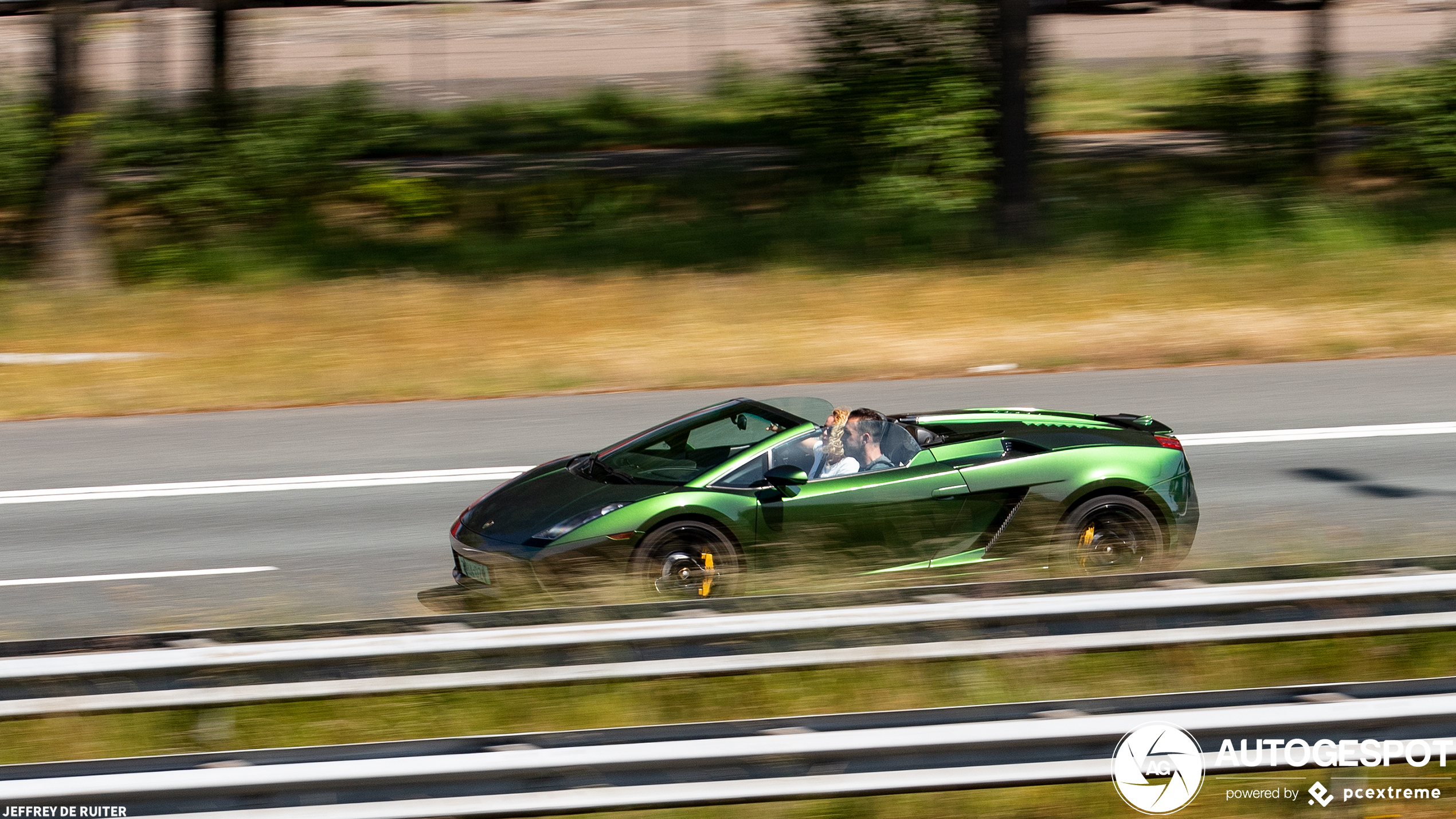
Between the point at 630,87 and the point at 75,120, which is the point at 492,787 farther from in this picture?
the point at 630,87

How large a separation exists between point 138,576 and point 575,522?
3325 millimetres

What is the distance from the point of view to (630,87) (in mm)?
26297

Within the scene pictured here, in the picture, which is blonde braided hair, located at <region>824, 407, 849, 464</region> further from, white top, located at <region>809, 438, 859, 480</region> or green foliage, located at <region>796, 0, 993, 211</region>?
green foliage, located at <region>796, 0, 993, 211</region>

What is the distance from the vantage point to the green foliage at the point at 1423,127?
781 inches

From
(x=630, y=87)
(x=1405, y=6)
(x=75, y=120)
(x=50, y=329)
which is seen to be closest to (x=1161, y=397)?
(x=50, y=329)

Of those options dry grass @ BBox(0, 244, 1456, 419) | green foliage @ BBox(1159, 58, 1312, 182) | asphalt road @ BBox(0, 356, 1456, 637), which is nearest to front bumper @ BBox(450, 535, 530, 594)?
asphalt road @ BBox(0, 356, 1456, 637)

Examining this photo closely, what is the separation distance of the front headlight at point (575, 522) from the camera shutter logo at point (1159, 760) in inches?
130

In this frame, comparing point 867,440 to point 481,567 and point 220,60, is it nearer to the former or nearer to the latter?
point 481,567

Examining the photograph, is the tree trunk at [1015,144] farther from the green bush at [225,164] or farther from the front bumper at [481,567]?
the front bumper at [481,567]

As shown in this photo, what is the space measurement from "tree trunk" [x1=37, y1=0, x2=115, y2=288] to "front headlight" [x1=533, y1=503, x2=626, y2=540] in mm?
13903

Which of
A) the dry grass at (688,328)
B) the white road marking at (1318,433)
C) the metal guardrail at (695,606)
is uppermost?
the dry grass at (688,328)

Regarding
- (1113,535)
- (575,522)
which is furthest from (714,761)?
(1113,535)

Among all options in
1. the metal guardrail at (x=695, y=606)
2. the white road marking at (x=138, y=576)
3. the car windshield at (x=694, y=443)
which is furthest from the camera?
the white road marking at (x=138, y=576)

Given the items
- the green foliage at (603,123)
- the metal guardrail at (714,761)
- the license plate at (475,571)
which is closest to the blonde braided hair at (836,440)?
the license plate at (475,571)
